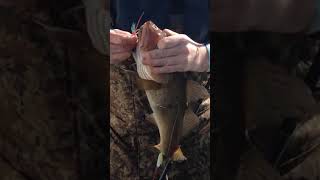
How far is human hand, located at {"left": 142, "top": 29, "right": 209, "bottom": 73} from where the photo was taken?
1431mm

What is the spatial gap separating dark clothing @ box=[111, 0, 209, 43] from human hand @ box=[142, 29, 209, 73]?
3cm

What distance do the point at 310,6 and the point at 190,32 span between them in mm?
379

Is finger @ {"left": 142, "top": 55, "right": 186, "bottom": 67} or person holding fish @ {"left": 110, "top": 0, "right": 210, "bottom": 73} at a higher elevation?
person holding fish @ {"left": 110, "top": 0, "right": 210, "bottom": 73}

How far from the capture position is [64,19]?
146cm

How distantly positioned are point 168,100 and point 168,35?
7.7 inches

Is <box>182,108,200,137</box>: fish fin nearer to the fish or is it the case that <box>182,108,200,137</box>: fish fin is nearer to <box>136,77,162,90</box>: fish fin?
the fish

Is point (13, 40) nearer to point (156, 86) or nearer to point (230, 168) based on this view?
point (156, 86)

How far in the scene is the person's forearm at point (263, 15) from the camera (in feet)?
4.82

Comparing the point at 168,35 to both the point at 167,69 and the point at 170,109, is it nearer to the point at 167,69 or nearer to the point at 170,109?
the point at 167,69

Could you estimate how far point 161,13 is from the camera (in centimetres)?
142

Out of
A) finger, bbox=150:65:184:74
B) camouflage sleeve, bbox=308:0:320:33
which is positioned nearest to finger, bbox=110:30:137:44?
finger, bbox=150:65:184:74

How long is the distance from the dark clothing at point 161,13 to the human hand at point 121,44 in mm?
18

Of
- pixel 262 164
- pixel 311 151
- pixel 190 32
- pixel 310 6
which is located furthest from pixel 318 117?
pixel 190 32

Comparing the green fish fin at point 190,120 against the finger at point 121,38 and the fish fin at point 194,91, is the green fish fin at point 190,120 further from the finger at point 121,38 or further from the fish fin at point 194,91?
the finger at point 121,38
